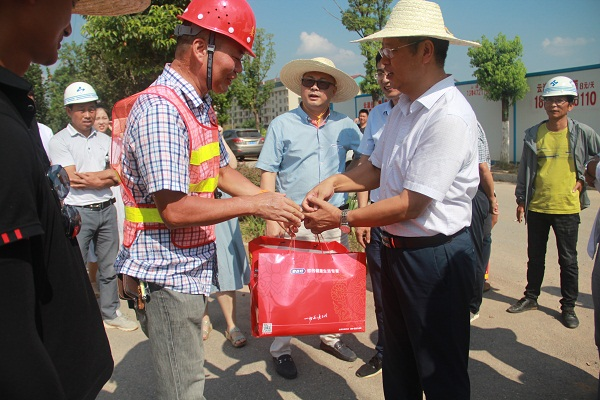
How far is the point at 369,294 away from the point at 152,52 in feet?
21.7

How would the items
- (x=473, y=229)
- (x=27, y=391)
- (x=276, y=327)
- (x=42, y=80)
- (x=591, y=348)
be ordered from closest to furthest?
(x=27, y=391) < (x=276, y=327) < (x=591, y=348) < (x=473, y=229) < (x=42, y=80)

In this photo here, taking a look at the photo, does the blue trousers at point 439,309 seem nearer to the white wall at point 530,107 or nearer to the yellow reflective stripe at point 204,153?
the yellow reflective stripe at point 204,153

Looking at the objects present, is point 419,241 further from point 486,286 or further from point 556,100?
point 486,286

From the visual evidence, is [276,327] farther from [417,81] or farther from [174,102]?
[417,81]

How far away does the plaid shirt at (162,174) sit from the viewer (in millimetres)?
1832

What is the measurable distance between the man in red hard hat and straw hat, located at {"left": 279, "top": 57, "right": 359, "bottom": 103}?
1750 mm

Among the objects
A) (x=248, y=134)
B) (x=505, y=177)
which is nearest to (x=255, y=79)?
(x=248, y=134)

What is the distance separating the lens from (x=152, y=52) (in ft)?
30.1

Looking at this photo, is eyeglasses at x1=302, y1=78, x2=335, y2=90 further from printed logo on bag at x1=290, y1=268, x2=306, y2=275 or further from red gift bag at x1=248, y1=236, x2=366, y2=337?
printed logo on bag at x1=290, y1=268, x2=306, y2=275

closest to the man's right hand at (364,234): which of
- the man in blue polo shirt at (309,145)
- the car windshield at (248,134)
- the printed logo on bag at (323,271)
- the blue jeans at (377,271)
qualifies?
the blue jeans at (377,271)

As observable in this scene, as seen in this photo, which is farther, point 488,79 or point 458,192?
point 488,79

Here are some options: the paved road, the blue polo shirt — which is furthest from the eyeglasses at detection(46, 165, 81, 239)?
the blue polo shirt

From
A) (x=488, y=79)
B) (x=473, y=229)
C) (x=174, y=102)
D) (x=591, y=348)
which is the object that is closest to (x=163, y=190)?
(x=174, y=102)

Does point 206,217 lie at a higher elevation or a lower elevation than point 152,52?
lower
